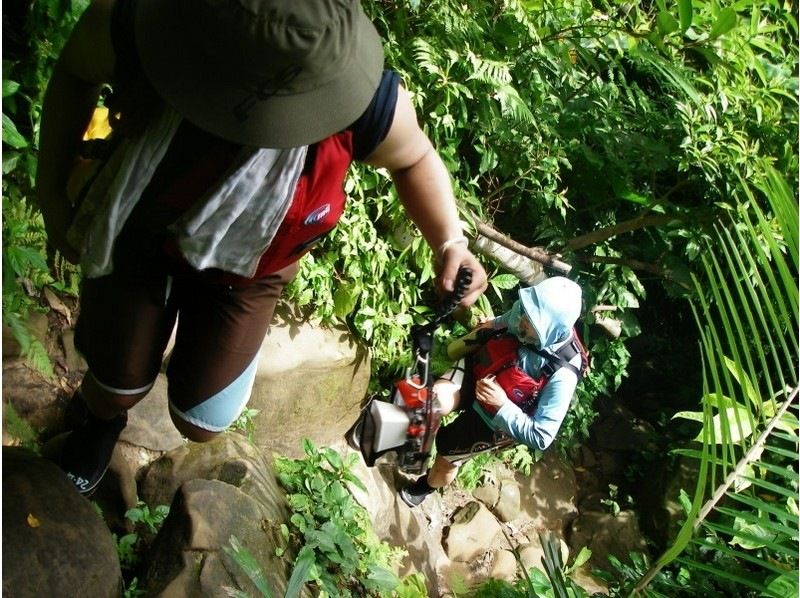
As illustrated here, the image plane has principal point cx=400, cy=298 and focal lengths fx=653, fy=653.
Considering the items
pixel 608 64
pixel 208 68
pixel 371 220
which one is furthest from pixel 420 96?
pixel 208 68

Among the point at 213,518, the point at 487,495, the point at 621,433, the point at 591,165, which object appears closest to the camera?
the point at 213,518

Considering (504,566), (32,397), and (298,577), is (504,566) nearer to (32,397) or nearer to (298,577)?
(298,577)

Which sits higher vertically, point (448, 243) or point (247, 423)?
point (448, 243)

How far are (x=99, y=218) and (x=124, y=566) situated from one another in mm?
1476

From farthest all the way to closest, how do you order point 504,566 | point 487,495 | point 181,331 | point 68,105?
point 487,495 < point 504,566 < point 181,331 < point 68,105

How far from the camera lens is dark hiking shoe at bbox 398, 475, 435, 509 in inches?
161

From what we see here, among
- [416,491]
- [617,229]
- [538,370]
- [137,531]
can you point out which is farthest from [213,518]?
[617,229]

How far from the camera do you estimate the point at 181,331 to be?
71.6 inches

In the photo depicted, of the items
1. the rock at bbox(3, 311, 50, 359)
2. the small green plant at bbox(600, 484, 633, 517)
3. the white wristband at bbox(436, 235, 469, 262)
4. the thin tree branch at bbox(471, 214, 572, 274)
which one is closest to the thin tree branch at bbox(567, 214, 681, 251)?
the thin tree branch at bbox(471, 214, 572, 274)

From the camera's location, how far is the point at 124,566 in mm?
2312

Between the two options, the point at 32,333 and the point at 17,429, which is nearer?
the point at 17,429

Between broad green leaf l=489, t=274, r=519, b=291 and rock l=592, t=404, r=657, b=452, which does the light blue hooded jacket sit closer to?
broad green leaf l=489, t=274, r=519, b=291

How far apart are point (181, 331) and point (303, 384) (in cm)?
193

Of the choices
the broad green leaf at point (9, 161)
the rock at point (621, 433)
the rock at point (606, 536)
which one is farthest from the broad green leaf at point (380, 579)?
the rock at point (621, 433)
